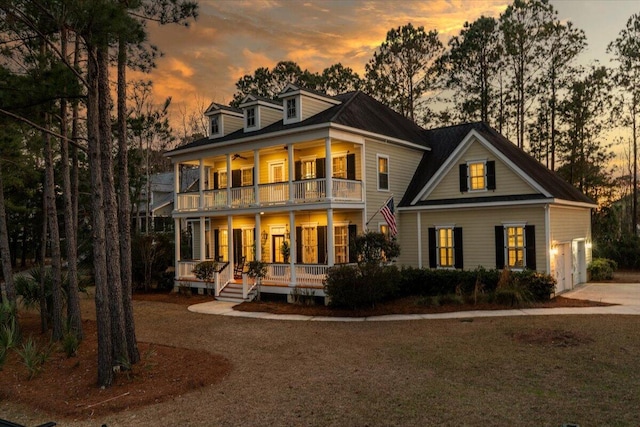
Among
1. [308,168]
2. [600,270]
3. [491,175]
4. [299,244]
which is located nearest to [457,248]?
[491,175]

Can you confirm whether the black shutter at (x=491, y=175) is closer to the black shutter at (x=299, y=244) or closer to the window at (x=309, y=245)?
the window at (x=309, y=245)

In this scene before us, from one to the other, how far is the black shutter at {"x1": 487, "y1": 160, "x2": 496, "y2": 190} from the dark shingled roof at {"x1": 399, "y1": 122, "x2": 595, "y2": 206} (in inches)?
25.6

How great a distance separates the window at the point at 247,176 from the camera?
24.6m

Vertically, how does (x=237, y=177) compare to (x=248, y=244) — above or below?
above

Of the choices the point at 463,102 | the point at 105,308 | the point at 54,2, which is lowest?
the point at 105,308

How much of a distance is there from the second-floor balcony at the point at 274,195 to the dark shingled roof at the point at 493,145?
359 centimetres

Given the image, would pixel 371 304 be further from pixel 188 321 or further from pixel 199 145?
pixel 199 145

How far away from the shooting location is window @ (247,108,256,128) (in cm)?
2281

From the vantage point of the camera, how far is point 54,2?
333 inches

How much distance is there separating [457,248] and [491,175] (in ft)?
10.7

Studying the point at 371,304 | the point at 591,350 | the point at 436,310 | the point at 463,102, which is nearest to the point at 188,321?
the point at 371,304

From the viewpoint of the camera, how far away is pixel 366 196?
800 inches

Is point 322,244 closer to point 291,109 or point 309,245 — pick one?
point 309,245

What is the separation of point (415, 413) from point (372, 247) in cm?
1014
